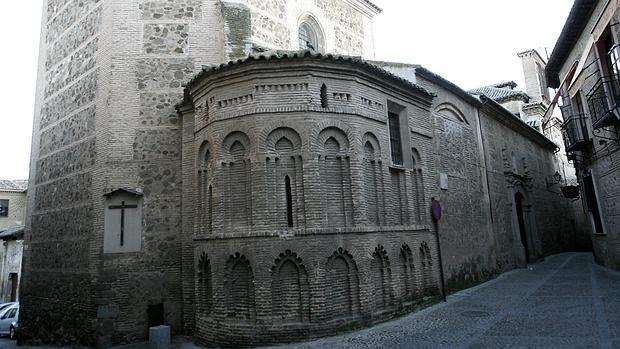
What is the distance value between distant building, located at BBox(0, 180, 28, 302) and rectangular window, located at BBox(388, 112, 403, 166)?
15745 millimetres

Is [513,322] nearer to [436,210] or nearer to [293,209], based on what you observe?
[436,210]

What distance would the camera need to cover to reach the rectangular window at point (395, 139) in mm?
9539

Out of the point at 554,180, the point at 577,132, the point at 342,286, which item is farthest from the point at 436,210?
the point at 554,180

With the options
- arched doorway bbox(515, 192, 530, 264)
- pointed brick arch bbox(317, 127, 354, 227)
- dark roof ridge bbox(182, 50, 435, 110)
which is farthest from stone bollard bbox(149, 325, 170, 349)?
arched doorway bbox(515, 192, 530, 264)

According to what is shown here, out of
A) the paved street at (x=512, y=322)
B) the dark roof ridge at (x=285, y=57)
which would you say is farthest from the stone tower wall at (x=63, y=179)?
the dark roof ridge at (x=285, y=57)

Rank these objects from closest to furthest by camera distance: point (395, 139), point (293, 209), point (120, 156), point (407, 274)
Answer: point (293, 209) → point (407, 274) → point (120, 156) → point (395, 139)

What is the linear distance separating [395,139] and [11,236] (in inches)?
647

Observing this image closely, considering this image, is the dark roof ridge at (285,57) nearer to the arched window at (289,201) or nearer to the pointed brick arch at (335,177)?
the pointed brick arch at (335,177)

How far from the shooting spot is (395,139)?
9711 mm

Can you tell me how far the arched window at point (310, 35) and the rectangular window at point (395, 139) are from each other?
15.5 ft

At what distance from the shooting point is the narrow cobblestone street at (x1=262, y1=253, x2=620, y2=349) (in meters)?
5.97

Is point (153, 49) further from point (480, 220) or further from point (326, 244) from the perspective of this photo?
point (480, 220)

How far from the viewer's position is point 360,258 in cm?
751

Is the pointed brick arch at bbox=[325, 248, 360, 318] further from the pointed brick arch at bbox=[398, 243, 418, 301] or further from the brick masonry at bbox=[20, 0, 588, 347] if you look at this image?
the pointed brick arch at bbox=[398, 243, 418, 301]
